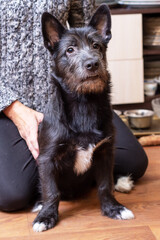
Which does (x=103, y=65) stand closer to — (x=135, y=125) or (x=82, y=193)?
(x=82, y=193)

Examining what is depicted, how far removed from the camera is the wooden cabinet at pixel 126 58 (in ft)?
11.6

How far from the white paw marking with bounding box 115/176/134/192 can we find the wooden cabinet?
4.83 feet

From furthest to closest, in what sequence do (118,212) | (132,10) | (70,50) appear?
(132,10) < (118,212) < (70,50)

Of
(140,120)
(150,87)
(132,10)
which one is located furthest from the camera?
(150,87)

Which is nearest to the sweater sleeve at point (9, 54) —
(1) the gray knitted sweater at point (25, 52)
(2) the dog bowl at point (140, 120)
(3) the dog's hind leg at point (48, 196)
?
(1) the gray knitted sweater at point (25, 52)

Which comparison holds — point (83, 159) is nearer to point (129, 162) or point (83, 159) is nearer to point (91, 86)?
point (91, 86)

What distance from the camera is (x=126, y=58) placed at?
361 cm

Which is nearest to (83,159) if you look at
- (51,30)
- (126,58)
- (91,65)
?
(91,65)

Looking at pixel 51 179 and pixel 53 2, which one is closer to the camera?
pixel 51 179

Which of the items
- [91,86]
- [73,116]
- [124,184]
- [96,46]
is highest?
[96,46]

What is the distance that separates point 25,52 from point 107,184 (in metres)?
0.74

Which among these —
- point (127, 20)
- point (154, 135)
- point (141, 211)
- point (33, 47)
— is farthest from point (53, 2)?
point (127, 20)

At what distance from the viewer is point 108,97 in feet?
5.85

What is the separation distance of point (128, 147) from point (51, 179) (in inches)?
22.6
